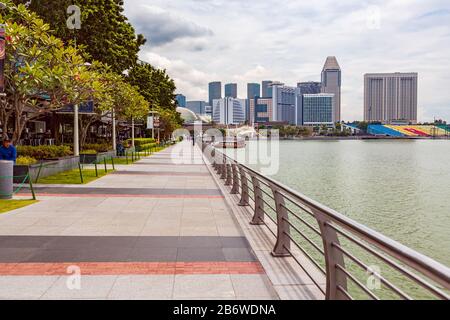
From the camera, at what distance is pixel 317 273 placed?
629 cm

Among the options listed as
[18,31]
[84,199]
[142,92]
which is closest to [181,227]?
[84,199]

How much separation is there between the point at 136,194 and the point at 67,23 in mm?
16131

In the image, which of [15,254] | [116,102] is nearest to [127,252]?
[15,254]

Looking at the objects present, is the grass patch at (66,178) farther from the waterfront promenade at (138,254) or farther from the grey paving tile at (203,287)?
the grey paving tile at (203,287)

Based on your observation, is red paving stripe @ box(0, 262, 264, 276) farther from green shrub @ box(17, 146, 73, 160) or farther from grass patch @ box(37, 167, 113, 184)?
green shrub @ box(17, 146, 73, 160)

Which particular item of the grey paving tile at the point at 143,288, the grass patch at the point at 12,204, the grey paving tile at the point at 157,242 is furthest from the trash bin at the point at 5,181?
the grey paving tile at the point at 143,288

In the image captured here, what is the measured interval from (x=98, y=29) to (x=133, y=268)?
94.1 feet

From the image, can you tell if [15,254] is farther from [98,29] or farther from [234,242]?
[98,29]

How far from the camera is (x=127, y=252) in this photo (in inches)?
295

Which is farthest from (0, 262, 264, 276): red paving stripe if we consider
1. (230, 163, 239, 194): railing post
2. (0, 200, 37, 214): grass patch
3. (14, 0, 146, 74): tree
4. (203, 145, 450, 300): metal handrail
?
(14, 0, 146, 74): tree

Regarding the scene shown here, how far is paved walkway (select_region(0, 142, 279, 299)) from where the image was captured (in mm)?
5605

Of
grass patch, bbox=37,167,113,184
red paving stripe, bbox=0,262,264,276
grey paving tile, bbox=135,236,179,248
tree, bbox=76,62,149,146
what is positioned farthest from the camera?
tree, bbox=76,62,149,146

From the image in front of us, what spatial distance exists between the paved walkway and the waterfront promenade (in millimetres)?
13

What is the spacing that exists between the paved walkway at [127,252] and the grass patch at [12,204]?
307 mm
